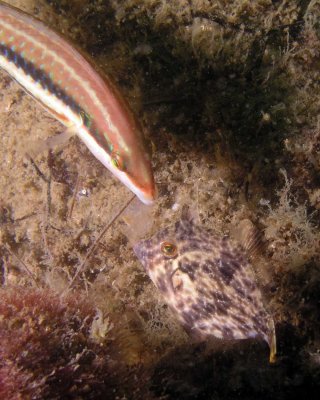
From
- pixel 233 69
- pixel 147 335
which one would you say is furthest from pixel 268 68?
pixel 147 335

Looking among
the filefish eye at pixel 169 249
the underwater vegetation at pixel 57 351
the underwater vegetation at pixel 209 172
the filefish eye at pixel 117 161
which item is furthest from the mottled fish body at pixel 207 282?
the filefish eye at pixel 117 161

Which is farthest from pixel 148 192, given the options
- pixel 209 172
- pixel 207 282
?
pixel 209 172

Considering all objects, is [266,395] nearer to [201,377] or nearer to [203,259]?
[201,377]

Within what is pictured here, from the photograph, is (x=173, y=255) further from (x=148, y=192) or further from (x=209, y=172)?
(x=209, y=172)

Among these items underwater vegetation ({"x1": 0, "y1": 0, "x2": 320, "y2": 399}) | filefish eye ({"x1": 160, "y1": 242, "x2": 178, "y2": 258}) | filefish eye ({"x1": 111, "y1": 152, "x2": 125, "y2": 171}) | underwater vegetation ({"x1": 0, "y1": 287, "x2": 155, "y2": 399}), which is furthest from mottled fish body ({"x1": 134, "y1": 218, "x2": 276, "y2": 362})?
filefish eye ({"x1": 111, "y1": 152, "x2": 125, "y2": 171})

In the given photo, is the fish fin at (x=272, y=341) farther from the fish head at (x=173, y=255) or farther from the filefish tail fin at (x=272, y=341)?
the fish head at (x=173, y=255)

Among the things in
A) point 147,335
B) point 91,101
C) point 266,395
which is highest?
point 91,101
